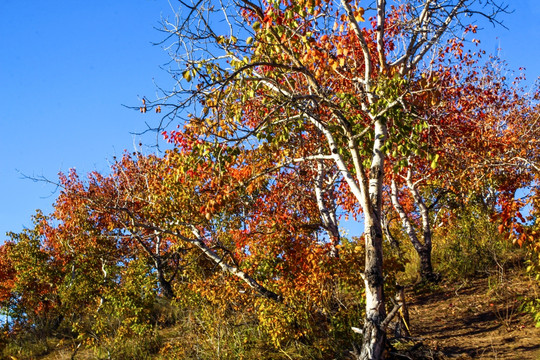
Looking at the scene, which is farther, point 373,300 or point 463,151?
point 463,151

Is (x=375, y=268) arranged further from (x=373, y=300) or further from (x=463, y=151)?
(x=463, y=151)

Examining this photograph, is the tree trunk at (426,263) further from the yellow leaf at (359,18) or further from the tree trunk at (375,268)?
the yellow leaf at (359,18)

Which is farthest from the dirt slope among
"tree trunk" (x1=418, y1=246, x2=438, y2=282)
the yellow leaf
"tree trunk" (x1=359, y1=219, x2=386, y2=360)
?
the yellow leaf

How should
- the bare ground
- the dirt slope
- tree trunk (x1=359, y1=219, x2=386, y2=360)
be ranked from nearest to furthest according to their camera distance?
tree trunk (x1=359, y1=219, x2=386, y2=360)
the bare ground
the dirt slope

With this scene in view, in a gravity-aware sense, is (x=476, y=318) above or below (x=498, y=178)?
below

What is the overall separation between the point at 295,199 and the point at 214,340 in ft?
21.6

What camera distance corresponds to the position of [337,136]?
34.2 feet

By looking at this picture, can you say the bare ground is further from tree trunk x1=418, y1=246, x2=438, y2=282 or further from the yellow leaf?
the yellow leaf

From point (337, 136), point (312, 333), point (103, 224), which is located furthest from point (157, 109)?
point (103, 224)

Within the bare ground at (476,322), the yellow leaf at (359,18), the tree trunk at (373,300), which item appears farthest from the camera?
the bare ground at (476,322)

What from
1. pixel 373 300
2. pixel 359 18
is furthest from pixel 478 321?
pixel 359 18

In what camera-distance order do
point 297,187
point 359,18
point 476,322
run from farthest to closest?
point 297,187, point 476,322, point 359,18

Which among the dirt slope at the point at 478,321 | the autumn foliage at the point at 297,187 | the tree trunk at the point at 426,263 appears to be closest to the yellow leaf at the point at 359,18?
the autumn foliage at the point at 297,187

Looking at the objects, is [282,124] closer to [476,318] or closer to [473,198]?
[476,318]
